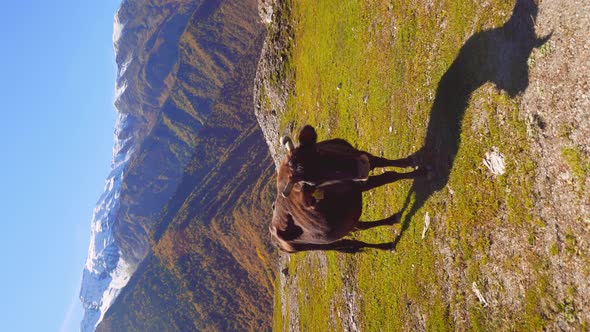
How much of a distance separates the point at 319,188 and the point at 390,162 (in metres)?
A: 2.18

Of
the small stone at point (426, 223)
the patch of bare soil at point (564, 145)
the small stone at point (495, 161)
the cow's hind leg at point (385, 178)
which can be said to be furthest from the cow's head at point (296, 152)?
the patch of bare soil at point (564, 145)

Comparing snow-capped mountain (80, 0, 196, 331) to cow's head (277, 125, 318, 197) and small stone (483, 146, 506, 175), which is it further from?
small stone (483, 146, 506, 175)

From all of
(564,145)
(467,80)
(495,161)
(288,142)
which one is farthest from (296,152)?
(564,145)

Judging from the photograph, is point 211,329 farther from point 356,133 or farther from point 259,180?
point 356,133

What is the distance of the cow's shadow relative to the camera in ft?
21.9

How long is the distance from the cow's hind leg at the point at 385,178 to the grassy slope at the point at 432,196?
0.74m

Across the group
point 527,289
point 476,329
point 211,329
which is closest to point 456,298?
point 476,329

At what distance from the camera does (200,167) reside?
67.9 m

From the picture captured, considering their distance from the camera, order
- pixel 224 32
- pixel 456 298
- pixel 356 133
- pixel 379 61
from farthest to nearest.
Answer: pixel 224 32 → pixel 356 133 → pixel 379 61 → pixel 456 298

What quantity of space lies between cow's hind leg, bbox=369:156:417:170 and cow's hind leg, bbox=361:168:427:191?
0.76 feet

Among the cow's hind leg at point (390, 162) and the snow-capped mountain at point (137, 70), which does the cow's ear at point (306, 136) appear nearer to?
the cow's hind leg at point (390, 162)

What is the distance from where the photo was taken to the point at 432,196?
28.9ft

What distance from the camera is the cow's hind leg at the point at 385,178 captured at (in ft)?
27.5

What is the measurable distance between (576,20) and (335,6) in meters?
14.5
